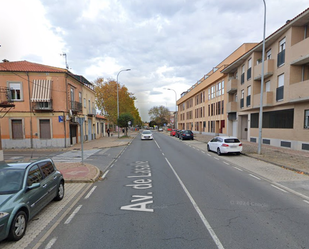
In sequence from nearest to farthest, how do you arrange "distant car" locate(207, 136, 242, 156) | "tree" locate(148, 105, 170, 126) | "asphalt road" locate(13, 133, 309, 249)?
"asphalt road" locate(13, 133, 309, 249) → "distant car" locate(207, 136, 242, 156) → "tree" locate(148, 105, 170, 126)

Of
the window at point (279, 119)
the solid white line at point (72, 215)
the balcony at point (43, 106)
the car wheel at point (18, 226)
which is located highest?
the balcony at point (43, 106)

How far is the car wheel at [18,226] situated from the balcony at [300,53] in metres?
17.3

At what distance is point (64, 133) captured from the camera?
1739 cm

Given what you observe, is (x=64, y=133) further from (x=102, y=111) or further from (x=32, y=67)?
(x=102, y=111)

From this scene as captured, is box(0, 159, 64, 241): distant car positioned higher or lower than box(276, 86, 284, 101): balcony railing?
lower

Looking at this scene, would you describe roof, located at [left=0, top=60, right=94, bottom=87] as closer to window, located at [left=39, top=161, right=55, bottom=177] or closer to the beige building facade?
window, located at [left=39, top=161, right=55, bottom=177]

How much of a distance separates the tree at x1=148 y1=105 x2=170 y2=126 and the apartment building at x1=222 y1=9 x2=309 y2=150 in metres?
64.7

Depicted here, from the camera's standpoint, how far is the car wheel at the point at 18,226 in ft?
10.6

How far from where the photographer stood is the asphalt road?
11.0ft

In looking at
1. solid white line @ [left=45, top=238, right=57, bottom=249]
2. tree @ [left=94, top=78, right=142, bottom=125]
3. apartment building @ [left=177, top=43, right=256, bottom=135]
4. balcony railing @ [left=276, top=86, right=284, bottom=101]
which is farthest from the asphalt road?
tree @ [left=94, top=78, right=142, bottom=125]

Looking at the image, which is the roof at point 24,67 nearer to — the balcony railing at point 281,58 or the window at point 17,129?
the window at point 17,129

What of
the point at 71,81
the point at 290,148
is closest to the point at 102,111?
the point at 71,81

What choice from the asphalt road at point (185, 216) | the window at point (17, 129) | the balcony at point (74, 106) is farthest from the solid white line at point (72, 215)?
the window at point (17, 129)

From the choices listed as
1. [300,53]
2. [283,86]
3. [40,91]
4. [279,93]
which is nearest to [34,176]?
[40,91]
